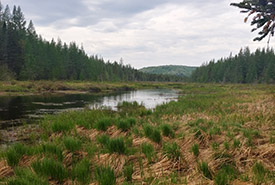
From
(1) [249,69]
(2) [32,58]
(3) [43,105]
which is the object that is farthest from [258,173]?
(1) [249,69]

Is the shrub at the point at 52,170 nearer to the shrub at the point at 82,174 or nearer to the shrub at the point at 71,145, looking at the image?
the shrub at the point at 82,174

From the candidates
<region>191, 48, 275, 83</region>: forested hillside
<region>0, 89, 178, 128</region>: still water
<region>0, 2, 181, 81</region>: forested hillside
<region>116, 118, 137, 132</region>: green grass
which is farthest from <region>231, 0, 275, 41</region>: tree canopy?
<region>191, 48, 275, 83</region>: forested hillside

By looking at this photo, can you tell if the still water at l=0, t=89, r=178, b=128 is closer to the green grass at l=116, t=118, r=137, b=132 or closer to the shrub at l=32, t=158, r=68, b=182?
the green grass at l=116, t=118, r=137, b=132

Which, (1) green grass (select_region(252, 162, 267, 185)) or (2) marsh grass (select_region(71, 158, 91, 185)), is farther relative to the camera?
(2) marsh grass (select_region(71, 158, 91, 185))

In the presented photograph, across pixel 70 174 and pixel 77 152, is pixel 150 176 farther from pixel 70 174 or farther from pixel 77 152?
pixel 77 152

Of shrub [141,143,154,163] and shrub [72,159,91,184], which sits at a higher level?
shrub [141,143,154,163]

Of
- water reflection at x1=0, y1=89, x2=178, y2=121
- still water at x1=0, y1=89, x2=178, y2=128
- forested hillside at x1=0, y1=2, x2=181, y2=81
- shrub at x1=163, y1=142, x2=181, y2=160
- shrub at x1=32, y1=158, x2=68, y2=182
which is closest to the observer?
shrub at x1=32, y1=158, x2=68, y2=182

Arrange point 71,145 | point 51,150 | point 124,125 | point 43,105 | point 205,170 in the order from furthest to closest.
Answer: point 43,105 → point 124,125 → point 71,145 → point 51,150 → point 205,170

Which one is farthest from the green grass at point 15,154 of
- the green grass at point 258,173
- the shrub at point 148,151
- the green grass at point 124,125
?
the green grass at point 258,173

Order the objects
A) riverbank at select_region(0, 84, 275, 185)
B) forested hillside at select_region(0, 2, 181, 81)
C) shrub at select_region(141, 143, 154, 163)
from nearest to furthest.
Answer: riverbank at select_region(0, 84, 275, 185) → shrub at select_region(141, 143, 154, 163) → forested hillside at select_region(0, 2, 181, 81)

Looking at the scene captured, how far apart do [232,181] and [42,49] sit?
78.5m

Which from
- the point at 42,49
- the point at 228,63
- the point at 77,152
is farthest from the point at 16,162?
the point at 228,63

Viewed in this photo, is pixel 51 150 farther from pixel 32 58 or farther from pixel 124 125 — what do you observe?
pixel 32 58

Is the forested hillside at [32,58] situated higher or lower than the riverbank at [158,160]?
higher
